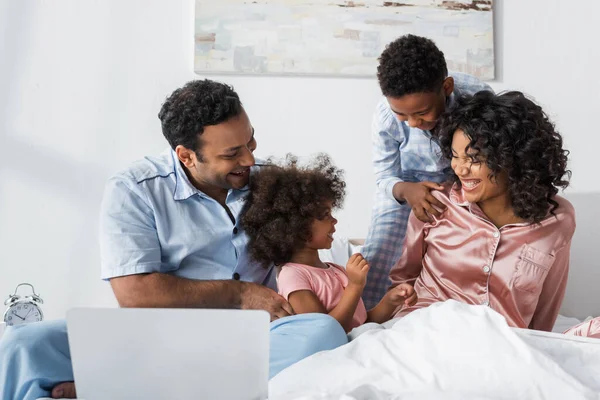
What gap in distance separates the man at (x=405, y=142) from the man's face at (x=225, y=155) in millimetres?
426

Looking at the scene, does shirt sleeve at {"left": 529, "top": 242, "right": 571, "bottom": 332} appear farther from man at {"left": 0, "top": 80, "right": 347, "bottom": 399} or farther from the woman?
man at {"left": 0, "top": 80, "right": 347, "bottom": 399}

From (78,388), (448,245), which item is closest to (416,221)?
(448,245)

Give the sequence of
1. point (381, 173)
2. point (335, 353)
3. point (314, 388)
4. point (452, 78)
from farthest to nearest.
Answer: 1. point (381, 173)
2. point (452, 78)
3. point (335, 353)
4. point (314, 388)

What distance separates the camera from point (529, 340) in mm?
1360

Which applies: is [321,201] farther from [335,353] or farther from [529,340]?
[529,340]

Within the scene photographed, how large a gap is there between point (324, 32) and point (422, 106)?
106cm

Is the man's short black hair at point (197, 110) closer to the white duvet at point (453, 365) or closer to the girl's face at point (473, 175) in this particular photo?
the girl's face at point (473, 175)

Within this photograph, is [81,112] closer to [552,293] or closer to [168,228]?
[168,228]

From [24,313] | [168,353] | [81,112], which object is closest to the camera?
[168,353]

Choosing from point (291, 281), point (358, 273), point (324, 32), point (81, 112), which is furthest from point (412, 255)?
point (81, 112)

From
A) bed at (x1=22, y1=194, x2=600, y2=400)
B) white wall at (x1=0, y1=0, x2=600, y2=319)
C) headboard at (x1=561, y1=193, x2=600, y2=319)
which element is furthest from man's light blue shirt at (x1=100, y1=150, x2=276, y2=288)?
headboard at (x1=561, y1=193, x2=600, y2=319)

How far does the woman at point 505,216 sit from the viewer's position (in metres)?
1.93

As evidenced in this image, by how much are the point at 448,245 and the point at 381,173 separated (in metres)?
0.45

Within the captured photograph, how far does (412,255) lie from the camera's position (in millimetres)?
2104
